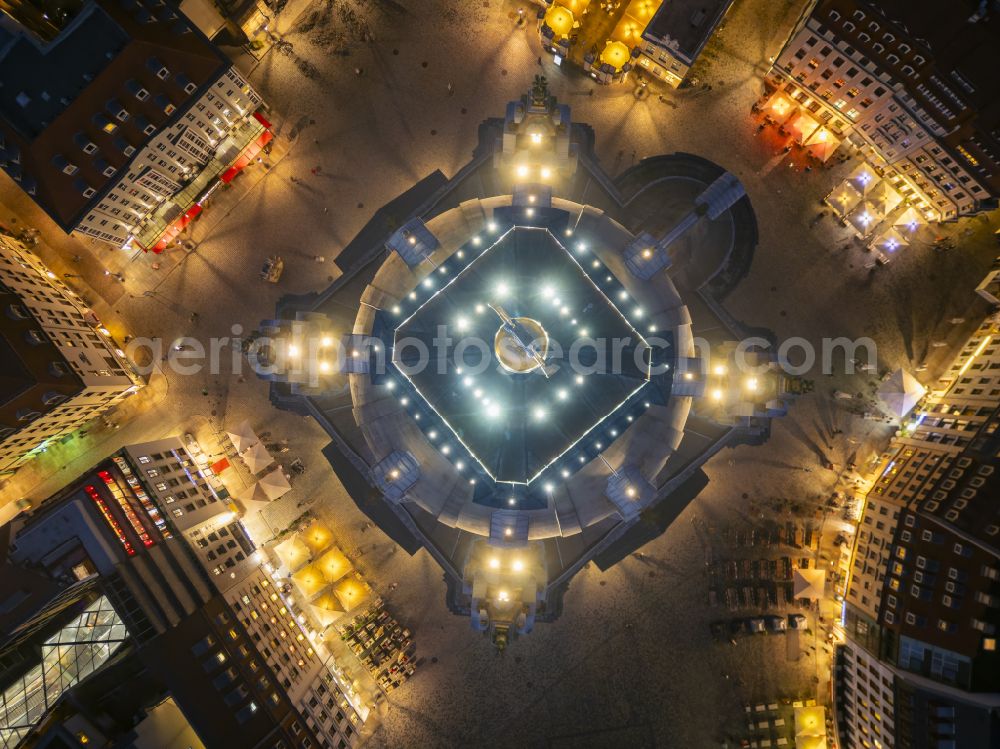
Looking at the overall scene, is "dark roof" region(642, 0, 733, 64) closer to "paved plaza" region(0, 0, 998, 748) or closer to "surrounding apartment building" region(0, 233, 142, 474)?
"paved plaza" region(0, 0, 998, 748)

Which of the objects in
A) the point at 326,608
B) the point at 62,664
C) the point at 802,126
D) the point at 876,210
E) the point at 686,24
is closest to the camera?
the point at 62,664

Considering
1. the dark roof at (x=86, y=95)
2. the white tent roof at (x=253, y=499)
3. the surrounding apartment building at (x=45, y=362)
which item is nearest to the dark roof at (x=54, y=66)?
the dark roof at (x=86, y=95)

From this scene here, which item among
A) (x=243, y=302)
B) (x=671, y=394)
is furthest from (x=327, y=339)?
(x=671, y=394)

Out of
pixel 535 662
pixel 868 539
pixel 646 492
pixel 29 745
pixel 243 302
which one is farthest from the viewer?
pixel 243 302

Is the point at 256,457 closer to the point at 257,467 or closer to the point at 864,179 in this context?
the point at 257,467

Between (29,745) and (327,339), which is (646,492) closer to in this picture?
(327,339)

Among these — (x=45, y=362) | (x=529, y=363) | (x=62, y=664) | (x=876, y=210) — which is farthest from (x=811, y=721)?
(x=45, y=362)

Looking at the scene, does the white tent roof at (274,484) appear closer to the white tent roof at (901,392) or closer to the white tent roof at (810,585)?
the white tent roof at (810,585)
